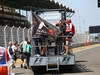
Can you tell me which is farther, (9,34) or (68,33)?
(9,34)

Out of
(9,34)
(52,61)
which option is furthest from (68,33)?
(9,34)

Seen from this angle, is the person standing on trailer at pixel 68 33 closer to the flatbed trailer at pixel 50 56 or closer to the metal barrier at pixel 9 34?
the flatbed trailer at pixel 50 56

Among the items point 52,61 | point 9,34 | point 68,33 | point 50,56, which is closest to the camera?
point 52,61

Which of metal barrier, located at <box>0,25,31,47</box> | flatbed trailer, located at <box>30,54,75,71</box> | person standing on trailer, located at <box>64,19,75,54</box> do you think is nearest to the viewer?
flatbed trailer, located at <box>30,54,75,71</box>

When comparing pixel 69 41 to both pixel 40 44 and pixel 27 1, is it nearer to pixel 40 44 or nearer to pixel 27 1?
pixel 40 44

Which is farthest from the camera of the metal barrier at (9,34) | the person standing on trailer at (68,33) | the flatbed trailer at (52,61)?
the metal barrier at (9,34)

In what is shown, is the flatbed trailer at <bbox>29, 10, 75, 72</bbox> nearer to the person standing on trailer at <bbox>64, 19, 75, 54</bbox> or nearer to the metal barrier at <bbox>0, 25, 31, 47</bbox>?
the person standing on trailer at <bbox>64, 19, 75, 54</bbox>

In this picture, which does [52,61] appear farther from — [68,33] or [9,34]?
[9,34]

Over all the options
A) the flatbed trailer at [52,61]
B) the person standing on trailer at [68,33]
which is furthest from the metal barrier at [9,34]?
the flatbed trailer at [52,61]

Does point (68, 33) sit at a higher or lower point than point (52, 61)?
higher

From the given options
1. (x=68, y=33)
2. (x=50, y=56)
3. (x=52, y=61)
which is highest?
(x=68, y=33)

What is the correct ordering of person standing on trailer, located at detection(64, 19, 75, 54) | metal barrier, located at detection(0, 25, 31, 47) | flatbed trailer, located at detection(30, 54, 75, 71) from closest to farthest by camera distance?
flatbed trailer, located at detection(30, 54, 75, 71) < person standing on trailer, located at detection(64, 19, 75, 54) < metal barrier, located at detection(0, 25, 31, 47)

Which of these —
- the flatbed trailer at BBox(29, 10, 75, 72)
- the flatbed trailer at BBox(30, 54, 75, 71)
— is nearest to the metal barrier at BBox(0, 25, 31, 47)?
the flatbed trailer at BBox(29, 10, 75, 72)

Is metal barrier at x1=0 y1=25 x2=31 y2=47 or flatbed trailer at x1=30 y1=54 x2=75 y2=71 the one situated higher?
metal barrier at x1=0 y1=25 x2=31 y2=47
